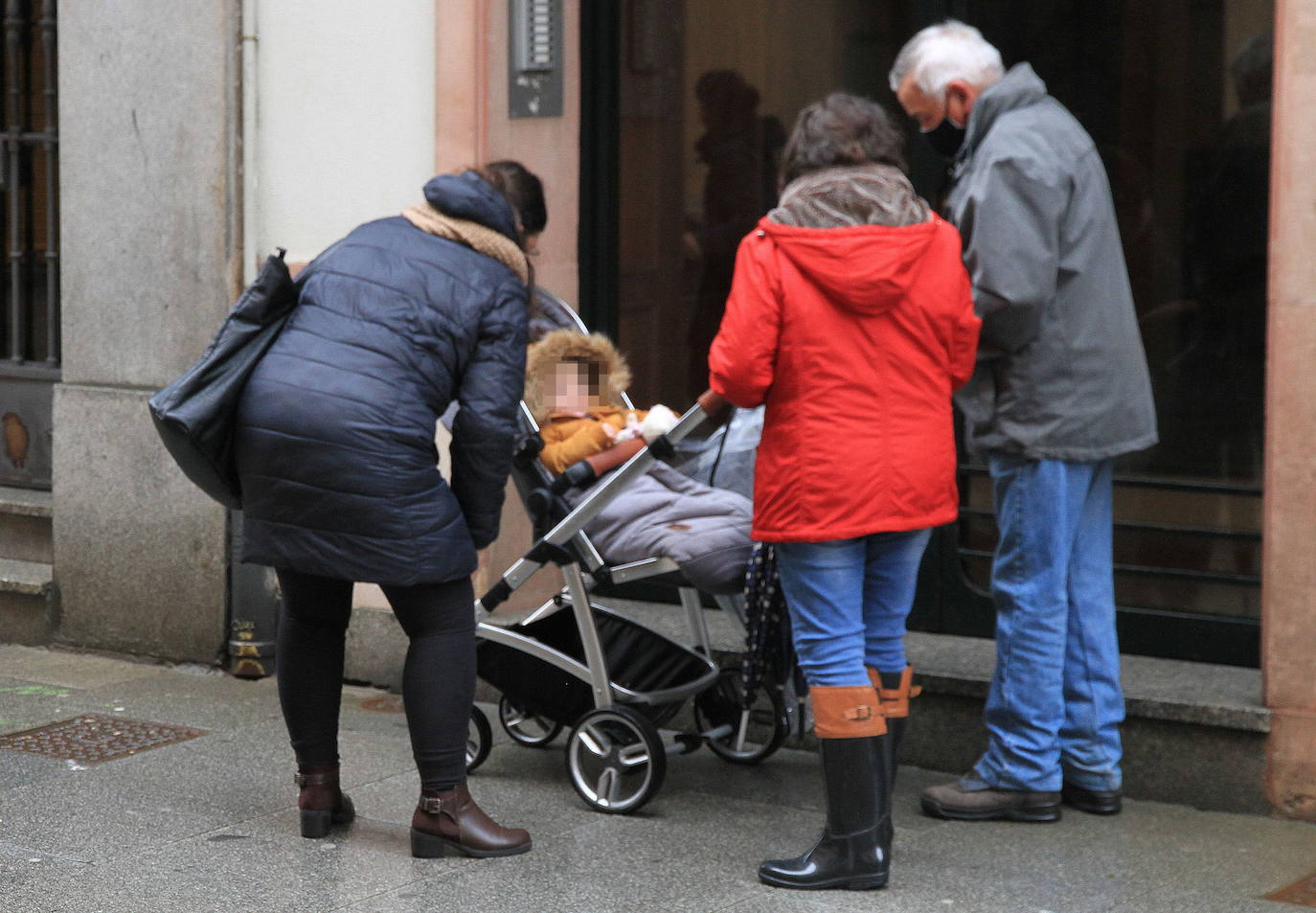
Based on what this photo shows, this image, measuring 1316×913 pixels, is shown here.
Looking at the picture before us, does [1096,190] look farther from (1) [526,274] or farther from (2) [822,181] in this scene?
(1) [526,274]

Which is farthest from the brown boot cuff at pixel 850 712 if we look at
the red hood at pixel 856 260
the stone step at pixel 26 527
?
the stone step at pixel 26 527

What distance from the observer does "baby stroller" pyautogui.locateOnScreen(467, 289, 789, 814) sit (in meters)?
5.23

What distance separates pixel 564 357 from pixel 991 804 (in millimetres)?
1632

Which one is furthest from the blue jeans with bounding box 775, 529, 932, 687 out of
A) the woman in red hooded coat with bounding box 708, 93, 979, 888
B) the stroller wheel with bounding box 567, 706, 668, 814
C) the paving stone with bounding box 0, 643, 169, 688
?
the paving stone with bounding box 0, 643, 169, 688

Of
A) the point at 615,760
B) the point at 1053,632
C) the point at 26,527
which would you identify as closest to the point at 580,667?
the point at 615,760

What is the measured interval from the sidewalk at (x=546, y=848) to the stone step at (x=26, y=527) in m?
2.10

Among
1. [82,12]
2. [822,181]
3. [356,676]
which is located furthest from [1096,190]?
[82,12]

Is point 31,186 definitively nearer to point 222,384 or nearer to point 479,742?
point 479,742

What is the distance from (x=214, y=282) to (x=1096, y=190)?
11.1ft

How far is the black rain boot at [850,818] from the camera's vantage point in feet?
15.0

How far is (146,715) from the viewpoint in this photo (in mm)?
6508

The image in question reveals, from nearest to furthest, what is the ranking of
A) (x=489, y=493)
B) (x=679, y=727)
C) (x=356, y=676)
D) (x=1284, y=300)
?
(x=489, y=493)
(x=1284, y=300)
(x=679, y=727)
(x=356, y=676)

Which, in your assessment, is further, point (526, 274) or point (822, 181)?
point (526, 274)

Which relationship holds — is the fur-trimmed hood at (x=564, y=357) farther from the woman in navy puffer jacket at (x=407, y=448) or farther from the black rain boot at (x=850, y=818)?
the black rain boot at (x=850, y=818)
